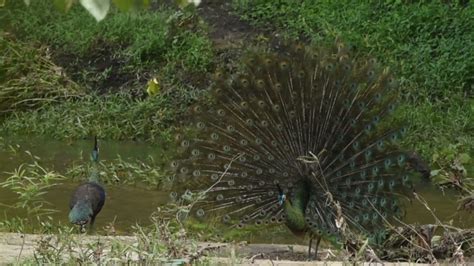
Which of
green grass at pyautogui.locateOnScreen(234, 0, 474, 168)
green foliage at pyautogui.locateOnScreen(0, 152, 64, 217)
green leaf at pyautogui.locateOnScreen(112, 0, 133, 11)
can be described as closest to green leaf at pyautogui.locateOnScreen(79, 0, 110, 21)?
green leaf at pyautogui.locateOnScreen(112, 0, 133, 11)

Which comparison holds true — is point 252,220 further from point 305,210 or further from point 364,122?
point 364,122

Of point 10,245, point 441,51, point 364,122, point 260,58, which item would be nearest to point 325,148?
point 364,122

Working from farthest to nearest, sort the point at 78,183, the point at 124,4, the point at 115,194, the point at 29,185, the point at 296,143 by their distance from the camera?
the point at 78,183
the point at 115,194
the point at 296,143
the point at 29,185
the point at 124,4

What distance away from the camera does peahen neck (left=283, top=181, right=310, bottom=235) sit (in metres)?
6.65

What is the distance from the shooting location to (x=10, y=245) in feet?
17.8

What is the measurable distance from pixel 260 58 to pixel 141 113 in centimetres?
511

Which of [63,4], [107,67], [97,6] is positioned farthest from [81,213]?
[107,67]

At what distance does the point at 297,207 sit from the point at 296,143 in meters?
0.55

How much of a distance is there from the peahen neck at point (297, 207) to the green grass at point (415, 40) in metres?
4.10

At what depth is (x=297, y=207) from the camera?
6785mm

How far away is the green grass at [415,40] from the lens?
11.5 m

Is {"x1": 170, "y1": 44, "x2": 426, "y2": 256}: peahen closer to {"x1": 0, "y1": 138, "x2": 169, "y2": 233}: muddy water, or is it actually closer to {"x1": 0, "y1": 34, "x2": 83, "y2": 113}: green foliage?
{"x1": 0, "y1": 138, "x2": 169, "y2": 233}: muddy water

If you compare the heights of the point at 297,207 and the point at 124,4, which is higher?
the point at 297,207

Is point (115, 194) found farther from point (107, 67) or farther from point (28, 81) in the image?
point (107, 67)
